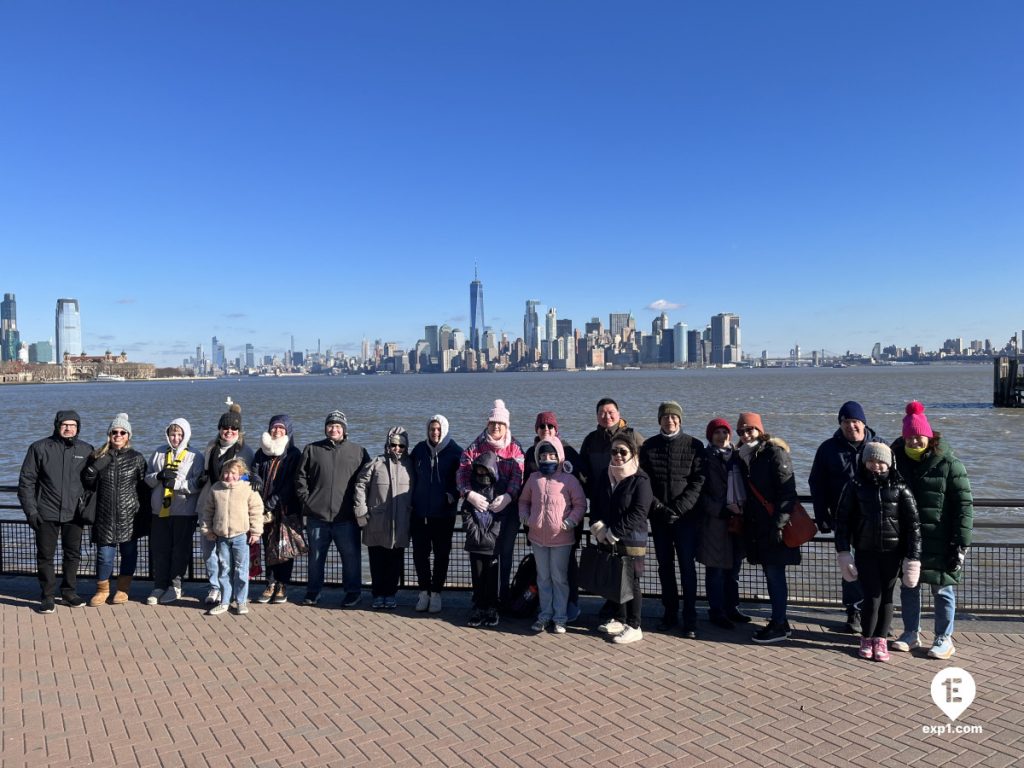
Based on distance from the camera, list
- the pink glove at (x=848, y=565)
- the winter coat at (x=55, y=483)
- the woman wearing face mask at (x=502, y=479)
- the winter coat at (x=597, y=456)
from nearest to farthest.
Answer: the pink glove at (x=848, y=565) < the woman wearing face mask at (x=502, y=479) < the winter coat at (x=597, y=456) < the winter coat at (x=55, y=483)

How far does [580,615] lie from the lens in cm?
706

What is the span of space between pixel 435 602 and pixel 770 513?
3212mm

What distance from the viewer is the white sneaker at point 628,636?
6242mm

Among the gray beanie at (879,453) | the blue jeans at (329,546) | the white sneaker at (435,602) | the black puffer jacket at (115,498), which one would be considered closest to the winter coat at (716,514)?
the gray beanie at (879,453)

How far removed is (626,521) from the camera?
6.32m

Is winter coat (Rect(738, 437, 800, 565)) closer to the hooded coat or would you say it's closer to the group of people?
the group of people

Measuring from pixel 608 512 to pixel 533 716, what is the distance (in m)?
2.06

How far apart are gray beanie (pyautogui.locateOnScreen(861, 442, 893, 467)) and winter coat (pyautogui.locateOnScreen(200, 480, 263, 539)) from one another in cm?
552

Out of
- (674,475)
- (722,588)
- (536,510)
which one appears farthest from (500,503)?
(722,588)

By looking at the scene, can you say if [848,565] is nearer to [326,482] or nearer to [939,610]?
[939,610]

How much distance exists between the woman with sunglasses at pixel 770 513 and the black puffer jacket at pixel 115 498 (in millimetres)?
6012

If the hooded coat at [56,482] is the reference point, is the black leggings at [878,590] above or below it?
below

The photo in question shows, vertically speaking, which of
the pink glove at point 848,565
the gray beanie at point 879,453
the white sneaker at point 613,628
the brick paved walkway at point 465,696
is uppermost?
the gray beanie at point 879,453

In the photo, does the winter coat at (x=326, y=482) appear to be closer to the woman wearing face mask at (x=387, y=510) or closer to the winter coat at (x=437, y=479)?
the woman wearing face mask at (x=387, y=510)
